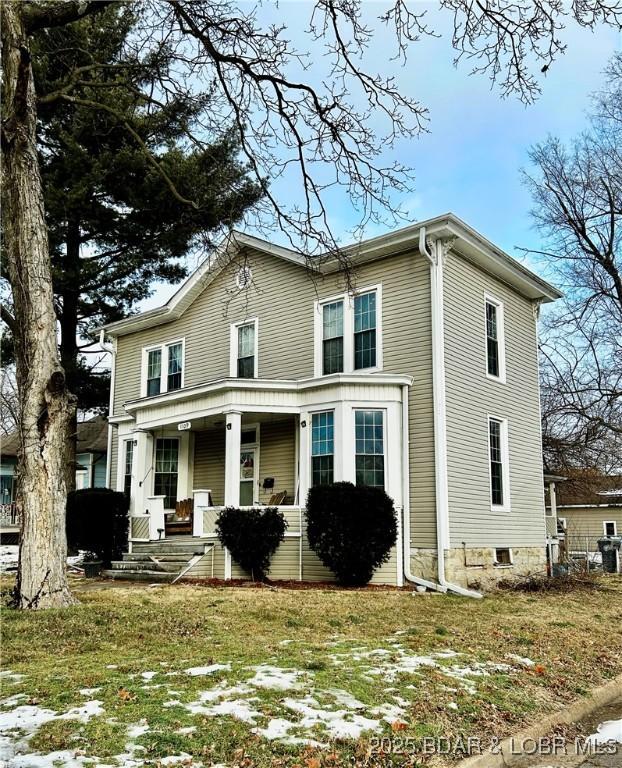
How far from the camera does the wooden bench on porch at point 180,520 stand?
14.8 metres

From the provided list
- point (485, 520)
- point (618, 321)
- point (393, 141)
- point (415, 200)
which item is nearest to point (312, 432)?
point (485, 520)

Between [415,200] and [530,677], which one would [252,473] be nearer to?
[415,200]

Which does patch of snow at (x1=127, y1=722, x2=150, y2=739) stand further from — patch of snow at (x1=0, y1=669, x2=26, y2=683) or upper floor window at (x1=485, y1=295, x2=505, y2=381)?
upper floor window at (x1=485, y1=295, x2=505, y2=381)

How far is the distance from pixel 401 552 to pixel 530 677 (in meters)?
6.47

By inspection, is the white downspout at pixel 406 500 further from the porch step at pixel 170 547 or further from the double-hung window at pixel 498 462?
the porch step at pixel 170 547

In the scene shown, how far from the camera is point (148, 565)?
1332 centimetres

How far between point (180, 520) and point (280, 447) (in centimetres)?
283

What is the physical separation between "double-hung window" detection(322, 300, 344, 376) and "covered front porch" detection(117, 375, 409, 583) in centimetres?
118

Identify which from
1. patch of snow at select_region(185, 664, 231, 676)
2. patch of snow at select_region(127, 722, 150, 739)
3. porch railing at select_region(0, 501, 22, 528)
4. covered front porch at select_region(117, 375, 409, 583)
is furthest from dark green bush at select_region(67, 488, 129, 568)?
porch railing at select_region(0, 501, 22, 528)

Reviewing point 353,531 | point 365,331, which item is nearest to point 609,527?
point 365,331

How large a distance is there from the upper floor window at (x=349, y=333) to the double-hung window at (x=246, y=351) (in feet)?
6.60

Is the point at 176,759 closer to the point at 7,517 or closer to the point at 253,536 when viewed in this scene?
the point at 253,536

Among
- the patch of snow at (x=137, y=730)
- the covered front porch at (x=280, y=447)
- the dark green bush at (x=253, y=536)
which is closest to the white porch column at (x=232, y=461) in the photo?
the covered front porch at (x=280, y=447)

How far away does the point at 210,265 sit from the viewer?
16.7 m
